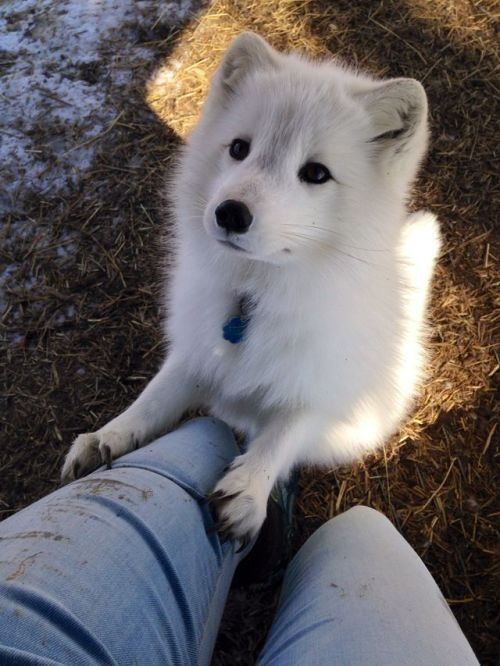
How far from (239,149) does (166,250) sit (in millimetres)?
1106

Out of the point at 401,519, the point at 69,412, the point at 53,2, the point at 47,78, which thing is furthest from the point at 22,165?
the point at 401,519

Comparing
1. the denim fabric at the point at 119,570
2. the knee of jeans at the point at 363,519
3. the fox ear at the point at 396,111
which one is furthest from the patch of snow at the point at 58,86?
the knee of jeans at the point at 363,519

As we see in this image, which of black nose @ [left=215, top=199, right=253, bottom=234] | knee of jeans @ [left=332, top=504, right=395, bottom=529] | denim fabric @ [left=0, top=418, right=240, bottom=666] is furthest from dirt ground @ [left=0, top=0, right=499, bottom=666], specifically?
black nose @ [left=215, top=199, right=253, bottom=234]

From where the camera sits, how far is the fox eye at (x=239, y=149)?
54.6 inches

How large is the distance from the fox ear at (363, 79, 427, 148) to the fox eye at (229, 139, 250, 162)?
34cm

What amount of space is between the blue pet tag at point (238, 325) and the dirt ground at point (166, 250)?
0.89 meters

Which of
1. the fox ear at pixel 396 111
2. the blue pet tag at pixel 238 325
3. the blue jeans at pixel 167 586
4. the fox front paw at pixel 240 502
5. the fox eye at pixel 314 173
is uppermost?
the fox ear at pixel 396 111

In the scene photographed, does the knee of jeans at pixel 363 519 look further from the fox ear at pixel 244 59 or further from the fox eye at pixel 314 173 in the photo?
the fox ear at pixel 244 59

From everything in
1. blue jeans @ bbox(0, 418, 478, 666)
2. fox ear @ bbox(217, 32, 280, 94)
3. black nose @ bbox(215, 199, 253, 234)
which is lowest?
blue jeans @ bbox(0, 418, 478, 666)

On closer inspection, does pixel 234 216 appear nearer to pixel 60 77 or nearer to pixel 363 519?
pixel 363 519

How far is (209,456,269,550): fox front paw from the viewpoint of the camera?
1.41 m

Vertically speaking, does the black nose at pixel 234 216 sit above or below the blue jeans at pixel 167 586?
above

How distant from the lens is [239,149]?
140 cm

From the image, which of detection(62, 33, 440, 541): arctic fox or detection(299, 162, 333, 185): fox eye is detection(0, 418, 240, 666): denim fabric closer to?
detection(62, 33, 440, 541): arctic fox
